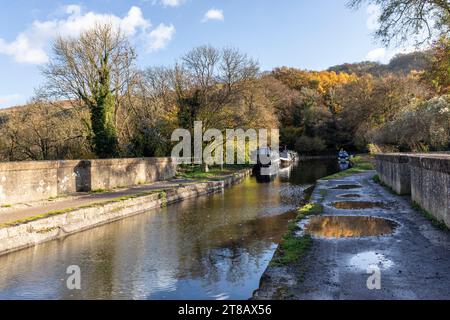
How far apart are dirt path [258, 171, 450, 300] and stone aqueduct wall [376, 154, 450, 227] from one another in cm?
52

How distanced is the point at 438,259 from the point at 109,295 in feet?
18.3

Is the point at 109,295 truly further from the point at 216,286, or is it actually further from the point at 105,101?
the point at 105,101

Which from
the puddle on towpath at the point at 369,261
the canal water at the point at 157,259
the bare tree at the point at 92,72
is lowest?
the canal water at the point at 157,259

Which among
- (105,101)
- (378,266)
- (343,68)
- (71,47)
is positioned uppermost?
(343,68)

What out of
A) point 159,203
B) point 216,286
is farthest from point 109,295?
point 159,203

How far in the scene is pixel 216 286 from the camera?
710 centimetres

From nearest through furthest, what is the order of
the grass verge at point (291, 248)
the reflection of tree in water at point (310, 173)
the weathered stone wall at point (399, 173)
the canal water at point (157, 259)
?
the canal water at point (157, 259) < the grass verge at point (291, 248) < the weathered stone wall at point (399, 173) < the reflection of tree in water at point (310, 173)

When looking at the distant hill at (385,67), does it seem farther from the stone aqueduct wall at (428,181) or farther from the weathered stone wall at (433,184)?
the weathered stone wall at (433,184)

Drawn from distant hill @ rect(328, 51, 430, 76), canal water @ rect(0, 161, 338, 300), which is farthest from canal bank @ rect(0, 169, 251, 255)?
distant hill @ rect(328, 51, 430, 76)

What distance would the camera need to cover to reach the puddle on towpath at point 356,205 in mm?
13734

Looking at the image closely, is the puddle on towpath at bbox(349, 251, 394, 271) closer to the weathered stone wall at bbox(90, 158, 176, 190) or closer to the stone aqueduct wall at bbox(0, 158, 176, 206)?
the stone aqueduct wall at bbox(0, 158, 176, 206)

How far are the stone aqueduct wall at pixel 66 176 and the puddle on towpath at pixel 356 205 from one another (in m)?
10.5

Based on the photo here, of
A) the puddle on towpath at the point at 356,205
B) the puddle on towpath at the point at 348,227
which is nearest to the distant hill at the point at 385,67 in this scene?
the puddle on towpath at the point at 356,205

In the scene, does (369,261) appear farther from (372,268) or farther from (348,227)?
(348,227)
